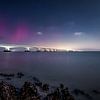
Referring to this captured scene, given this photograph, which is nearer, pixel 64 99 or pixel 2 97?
pixel 2 97

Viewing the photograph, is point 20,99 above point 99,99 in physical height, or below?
above

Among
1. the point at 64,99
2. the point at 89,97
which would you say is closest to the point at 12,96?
the point at 64,99

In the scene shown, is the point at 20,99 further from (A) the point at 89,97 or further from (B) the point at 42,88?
(A) the point at 89,97

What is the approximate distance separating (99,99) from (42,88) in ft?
26.1

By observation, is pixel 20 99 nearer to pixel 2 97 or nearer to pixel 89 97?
pixel 2 97

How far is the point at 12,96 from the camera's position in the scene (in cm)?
1638

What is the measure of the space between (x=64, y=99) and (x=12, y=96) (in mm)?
5950

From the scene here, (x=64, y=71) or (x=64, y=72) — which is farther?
(x=64, y=71)

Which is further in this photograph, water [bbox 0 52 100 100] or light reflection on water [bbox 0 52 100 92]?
light reflection on water [bbox 0 52 100 92]

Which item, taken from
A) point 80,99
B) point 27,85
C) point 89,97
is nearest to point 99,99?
point 89,97

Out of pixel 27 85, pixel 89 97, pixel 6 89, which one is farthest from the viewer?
pixel 89 97

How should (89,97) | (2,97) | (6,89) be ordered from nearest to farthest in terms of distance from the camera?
(2,97) < (6,89) < (89,97)

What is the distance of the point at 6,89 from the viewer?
17.7m

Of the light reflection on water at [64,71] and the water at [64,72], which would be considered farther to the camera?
the light reflection on water at [64,71]
